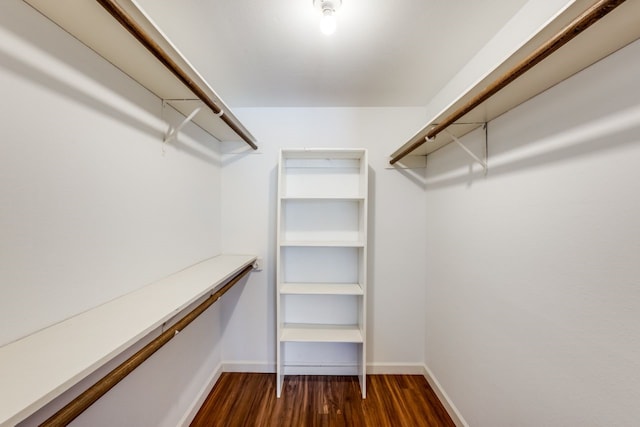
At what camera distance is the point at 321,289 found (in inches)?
77.7

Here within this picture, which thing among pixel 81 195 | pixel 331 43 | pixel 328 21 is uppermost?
pixel 331 43

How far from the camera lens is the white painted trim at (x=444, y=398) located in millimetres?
1572

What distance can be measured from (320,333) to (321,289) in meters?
0.36

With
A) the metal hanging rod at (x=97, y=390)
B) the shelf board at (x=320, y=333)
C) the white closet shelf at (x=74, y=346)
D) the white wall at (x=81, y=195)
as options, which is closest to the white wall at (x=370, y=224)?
the shelf board at (x=320, y=333)

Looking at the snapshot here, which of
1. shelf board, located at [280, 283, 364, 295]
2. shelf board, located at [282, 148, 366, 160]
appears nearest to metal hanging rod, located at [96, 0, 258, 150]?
shelf board, located at [282, 148, 366, 160]

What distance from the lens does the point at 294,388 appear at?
198 cm

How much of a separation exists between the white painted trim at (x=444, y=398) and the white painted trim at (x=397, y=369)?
50mm

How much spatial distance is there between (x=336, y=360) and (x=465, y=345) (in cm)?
109

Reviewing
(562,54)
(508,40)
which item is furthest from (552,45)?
(508,40)

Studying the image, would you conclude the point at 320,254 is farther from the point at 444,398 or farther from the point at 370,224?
the point at 444,398

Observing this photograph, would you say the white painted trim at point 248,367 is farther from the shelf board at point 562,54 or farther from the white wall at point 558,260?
the shelf board at point 562,54

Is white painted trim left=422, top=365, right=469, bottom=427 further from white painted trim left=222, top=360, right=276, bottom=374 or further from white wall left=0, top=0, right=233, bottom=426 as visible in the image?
white wall left=0, top=0, right=233, bottom=426

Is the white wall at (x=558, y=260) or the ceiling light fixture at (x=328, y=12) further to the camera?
the ceiling light fixture at (x=328, y=12)

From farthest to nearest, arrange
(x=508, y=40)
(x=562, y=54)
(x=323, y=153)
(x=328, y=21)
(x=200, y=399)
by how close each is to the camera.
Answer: (x=323, y=153), (x=200, y=399), (x=508, y=40), (x=328, y=21), (x=562, y=54)
